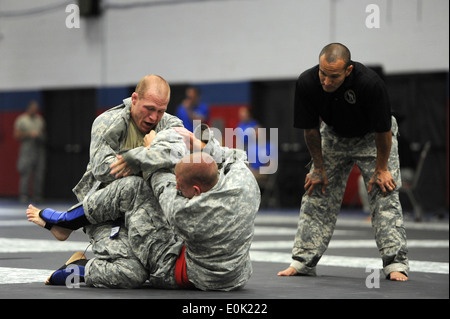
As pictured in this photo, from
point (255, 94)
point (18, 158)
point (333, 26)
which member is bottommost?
point (18, 158)

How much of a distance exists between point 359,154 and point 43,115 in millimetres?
14573

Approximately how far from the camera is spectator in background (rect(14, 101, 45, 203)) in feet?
60.4

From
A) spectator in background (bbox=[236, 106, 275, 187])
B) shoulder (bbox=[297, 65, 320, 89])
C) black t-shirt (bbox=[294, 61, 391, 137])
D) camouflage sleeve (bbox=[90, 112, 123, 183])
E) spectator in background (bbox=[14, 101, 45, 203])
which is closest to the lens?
camouflage sleeve (bbox=[90, 112, 123, 183])

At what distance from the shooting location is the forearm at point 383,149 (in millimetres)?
5949

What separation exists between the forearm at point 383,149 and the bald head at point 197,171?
1.62 meters

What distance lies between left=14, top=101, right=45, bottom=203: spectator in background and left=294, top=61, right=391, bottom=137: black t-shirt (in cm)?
1310

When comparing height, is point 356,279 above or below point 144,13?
below

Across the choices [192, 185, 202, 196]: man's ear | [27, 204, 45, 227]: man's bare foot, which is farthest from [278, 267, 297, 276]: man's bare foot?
[27, 204, 45, 227]: man's bare foot

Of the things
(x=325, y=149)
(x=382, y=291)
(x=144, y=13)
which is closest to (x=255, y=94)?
(x=144, y=13)

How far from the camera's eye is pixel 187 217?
482cm

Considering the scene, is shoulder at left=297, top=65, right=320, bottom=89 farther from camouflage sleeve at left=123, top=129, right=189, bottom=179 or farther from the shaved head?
the shaved head

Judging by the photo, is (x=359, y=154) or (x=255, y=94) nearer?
(x=359, y=154)

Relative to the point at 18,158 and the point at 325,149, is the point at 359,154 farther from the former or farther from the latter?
the point at 18,158

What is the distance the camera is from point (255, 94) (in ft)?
55.5
